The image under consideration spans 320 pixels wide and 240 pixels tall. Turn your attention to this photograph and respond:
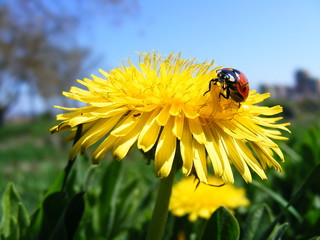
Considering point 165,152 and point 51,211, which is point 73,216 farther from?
point 165,152

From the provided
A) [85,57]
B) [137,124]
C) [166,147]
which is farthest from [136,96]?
[85,57]

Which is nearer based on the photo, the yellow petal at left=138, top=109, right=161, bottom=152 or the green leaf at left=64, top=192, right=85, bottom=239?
the yellow petal at left=138, top=109, right=161, bottom=152

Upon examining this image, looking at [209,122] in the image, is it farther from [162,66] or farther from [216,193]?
[216,193]

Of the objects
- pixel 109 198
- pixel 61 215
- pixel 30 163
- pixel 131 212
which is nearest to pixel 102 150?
pixel 61 215

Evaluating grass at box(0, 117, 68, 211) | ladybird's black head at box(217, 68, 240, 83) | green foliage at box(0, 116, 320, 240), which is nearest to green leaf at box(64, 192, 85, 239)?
green foliage at box(0, 116, 320, 240)

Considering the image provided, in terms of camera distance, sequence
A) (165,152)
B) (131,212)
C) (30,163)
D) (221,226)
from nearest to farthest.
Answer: (165,152)
(221,226)
(131,212)
(30,163)

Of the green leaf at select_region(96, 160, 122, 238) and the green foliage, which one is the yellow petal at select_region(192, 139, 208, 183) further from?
the green leaf at select_region(96, 160, 122, 238)

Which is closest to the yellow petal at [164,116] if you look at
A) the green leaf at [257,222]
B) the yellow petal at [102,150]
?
the yellow petal at [102,150]
